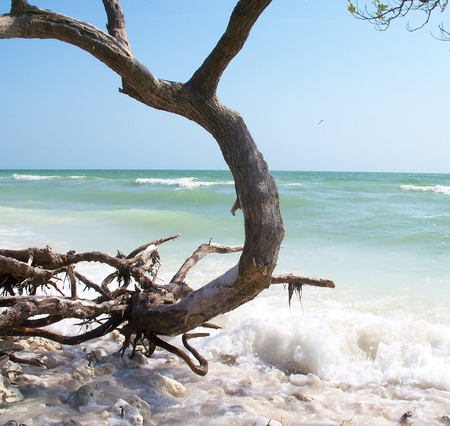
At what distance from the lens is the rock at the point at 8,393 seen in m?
2.93

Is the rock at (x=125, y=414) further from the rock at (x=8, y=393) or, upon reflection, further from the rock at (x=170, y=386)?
the rock at (x=8, y=393)

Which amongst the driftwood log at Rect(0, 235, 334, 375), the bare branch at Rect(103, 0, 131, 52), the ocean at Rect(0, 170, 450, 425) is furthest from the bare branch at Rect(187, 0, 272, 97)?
the ocean at Rect(0, 170, 450, 425)

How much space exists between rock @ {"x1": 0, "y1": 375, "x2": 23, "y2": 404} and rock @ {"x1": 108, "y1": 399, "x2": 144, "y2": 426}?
1.92 ft

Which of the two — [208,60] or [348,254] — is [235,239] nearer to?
[348,254]

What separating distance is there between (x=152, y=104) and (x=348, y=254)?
6653 mm

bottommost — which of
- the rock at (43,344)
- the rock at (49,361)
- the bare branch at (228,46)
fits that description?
the rock at (43,344)

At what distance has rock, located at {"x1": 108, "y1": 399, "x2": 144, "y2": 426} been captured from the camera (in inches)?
111

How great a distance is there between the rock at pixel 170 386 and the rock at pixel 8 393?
3.02 feet

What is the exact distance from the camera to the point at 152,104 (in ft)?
10.3

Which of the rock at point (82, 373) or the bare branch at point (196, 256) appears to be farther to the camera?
the bare branch at point (196, 256)

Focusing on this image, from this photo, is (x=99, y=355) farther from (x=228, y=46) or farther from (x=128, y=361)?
(x=228, y=46)

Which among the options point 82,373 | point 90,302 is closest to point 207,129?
point 90,302

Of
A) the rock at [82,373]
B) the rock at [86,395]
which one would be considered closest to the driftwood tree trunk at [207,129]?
the rock at [82,373]

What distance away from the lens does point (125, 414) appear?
2883 mm
